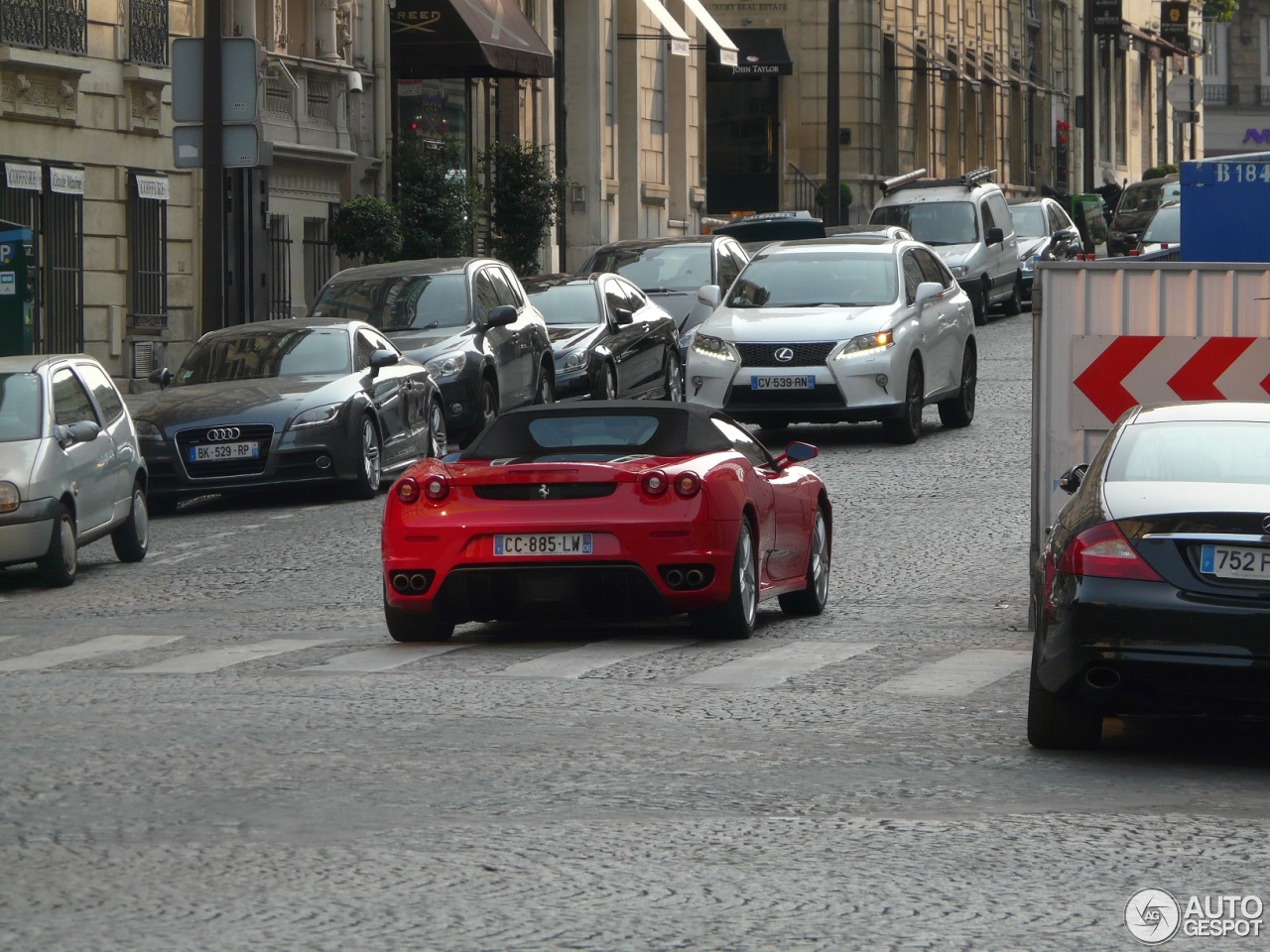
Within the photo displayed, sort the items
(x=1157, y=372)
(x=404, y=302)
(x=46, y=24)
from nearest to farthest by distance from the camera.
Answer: (x=1157, y=372), (x=404, y=302), (x=46, y=24)

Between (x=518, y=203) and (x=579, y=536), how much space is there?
2838cm

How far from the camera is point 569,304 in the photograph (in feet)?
86.4

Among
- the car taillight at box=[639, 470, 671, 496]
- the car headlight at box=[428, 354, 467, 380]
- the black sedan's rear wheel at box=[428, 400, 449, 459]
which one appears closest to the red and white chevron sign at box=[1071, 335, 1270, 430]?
the car taillight at box=[639, 470, 671, 496]

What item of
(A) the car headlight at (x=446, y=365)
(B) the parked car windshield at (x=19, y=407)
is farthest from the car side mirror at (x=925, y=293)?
(B) the parked car windshield at (x=19, y=407)

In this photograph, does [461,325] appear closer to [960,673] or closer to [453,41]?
[960,673]

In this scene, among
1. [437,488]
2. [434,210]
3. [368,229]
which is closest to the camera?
[437,488]

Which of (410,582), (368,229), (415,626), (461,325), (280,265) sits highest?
(368,229)

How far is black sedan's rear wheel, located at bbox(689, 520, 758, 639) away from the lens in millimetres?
11750

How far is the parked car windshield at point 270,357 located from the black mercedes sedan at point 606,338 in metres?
4.64

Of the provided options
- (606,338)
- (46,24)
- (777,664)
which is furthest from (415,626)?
(46,24)

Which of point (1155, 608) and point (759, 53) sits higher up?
point (759, 53)

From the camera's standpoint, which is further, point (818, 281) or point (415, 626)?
point (818, 281)

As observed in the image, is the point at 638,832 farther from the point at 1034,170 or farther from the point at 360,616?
the point at 1034,170

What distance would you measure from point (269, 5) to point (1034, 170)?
174 feet
